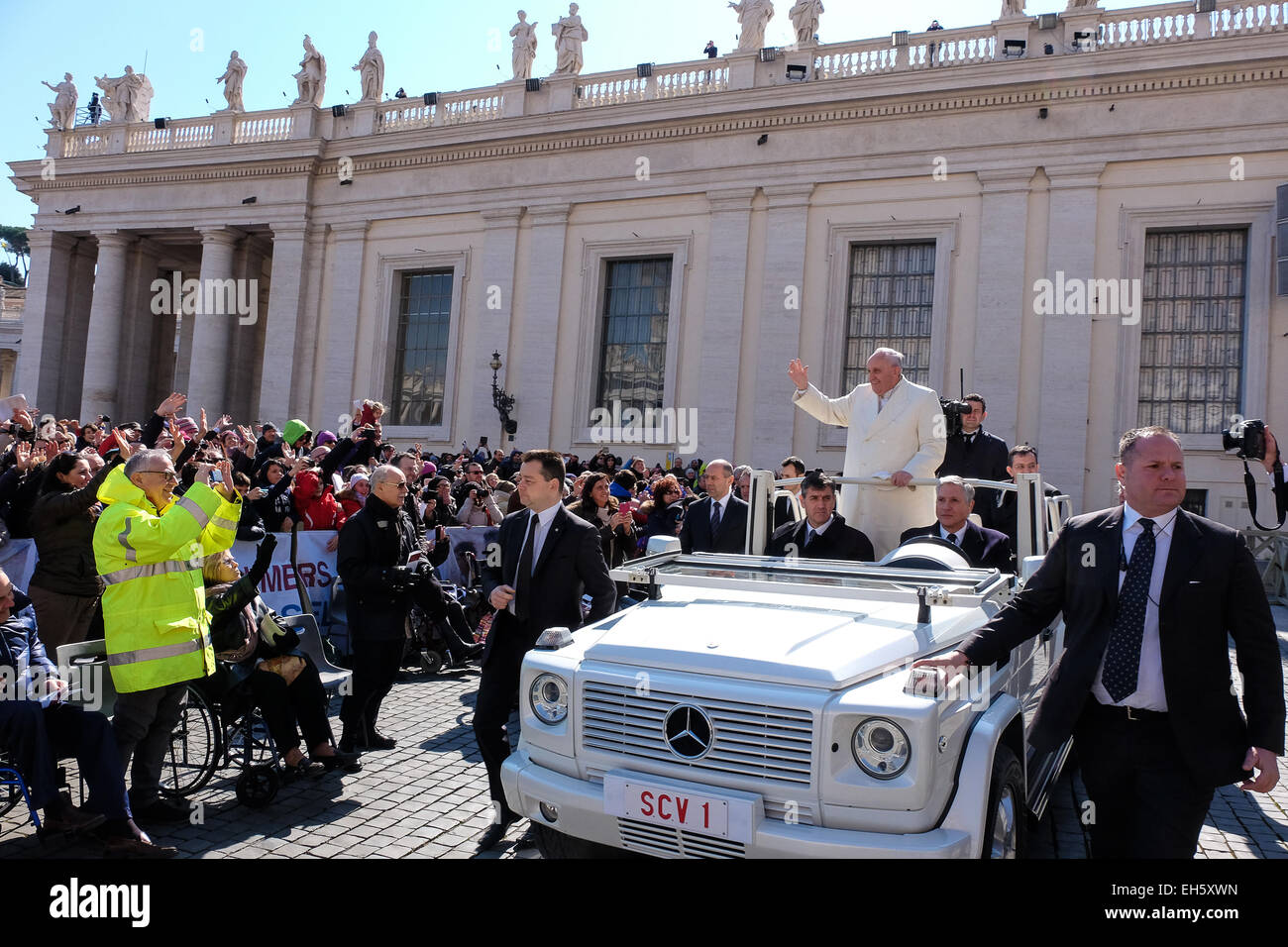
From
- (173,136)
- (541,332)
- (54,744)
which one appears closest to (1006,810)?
(54,744)

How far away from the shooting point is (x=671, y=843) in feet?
12.0

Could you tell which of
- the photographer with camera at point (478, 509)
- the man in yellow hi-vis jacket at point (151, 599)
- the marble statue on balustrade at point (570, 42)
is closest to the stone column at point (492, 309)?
the marble statue on balustrade at point (570, 42)

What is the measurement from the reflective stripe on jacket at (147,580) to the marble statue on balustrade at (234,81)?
29.6m

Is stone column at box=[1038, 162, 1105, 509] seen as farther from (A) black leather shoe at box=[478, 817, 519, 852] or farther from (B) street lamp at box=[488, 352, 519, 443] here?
(A) black leather shoe at box=[478, 817, 519, 852]

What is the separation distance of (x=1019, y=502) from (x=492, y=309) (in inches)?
840

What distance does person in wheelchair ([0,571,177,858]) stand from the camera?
4504 millimetres

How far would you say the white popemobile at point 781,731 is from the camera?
3424 millimetres

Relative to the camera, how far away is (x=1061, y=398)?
1961 cm

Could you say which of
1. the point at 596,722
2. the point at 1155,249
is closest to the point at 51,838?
the point at 596,722

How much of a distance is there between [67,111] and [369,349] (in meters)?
15.9

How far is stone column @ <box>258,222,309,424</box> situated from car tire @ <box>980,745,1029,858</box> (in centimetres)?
2678

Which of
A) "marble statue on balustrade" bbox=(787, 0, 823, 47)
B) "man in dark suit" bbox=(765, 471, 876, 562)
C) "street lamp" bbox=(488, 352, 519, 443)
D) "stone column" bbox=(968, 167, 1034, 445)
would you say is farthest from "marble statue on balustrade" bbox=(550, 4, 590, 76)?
"man in dark suit" bbox=(765, 471, 876, 562)

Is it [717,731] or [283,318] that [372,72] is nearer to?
[283,318]
